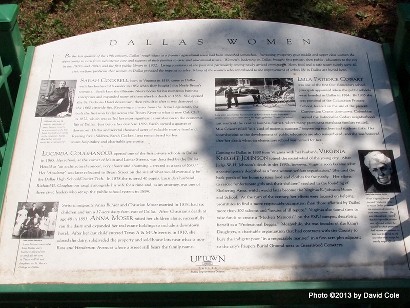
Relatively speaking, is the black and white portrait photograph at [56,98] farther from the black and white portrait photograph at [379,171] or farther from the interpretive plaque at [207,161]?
the black and white portrait photograph at [379,171]

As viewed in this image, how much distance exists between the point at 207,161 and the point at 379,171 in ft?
2.02

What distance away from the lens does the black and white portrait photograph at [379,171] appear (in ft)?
6.43

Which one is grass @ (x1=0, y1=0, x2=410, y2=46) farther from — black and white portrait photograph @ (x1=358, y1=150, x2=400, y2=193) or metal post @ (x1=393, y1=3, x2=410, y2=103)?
black and white portrait photograph @ (x1=358, y1=150, x2=400, y2=193)

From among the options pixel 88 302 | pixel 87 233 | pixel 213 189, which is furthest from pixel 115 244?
pixel 213 189

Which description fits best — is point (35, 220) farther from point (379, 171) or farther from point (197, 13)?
point (197, 13)

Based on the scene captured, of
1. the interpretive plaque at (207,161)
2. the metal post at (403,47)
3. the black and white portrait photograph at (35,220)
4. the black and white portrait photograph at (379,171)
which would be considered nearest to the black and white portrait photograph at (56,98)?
the interpretive plaque at (207,161)

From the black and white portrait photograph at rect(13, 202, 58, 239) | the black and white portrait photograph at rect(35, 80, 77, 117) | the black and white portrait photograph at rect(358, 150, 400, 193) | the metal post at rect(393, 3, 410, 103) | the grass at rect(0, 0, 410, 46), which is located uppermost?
the grass at rect(0, 0, 410, 46)

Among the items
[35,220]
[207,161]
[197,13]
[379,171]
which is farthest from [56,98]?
[197,13]

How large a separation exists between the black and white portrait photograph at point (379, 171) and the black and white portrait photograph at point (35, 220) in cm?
109

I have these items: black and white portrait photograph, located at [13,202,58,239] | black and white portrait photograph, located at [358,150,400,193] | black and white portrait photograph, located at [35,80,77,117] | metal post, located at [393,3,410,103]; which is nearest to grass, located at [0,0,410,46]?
metal post, located at [393,3,410,103]

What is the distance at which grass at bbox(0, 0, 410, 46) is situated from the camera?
387 cm

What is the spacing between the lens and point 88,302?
6.16 feet

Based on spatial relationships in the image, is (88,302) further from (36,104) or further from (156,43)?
(156,43)

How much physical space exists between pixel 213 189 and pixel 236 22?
0.82 meters
